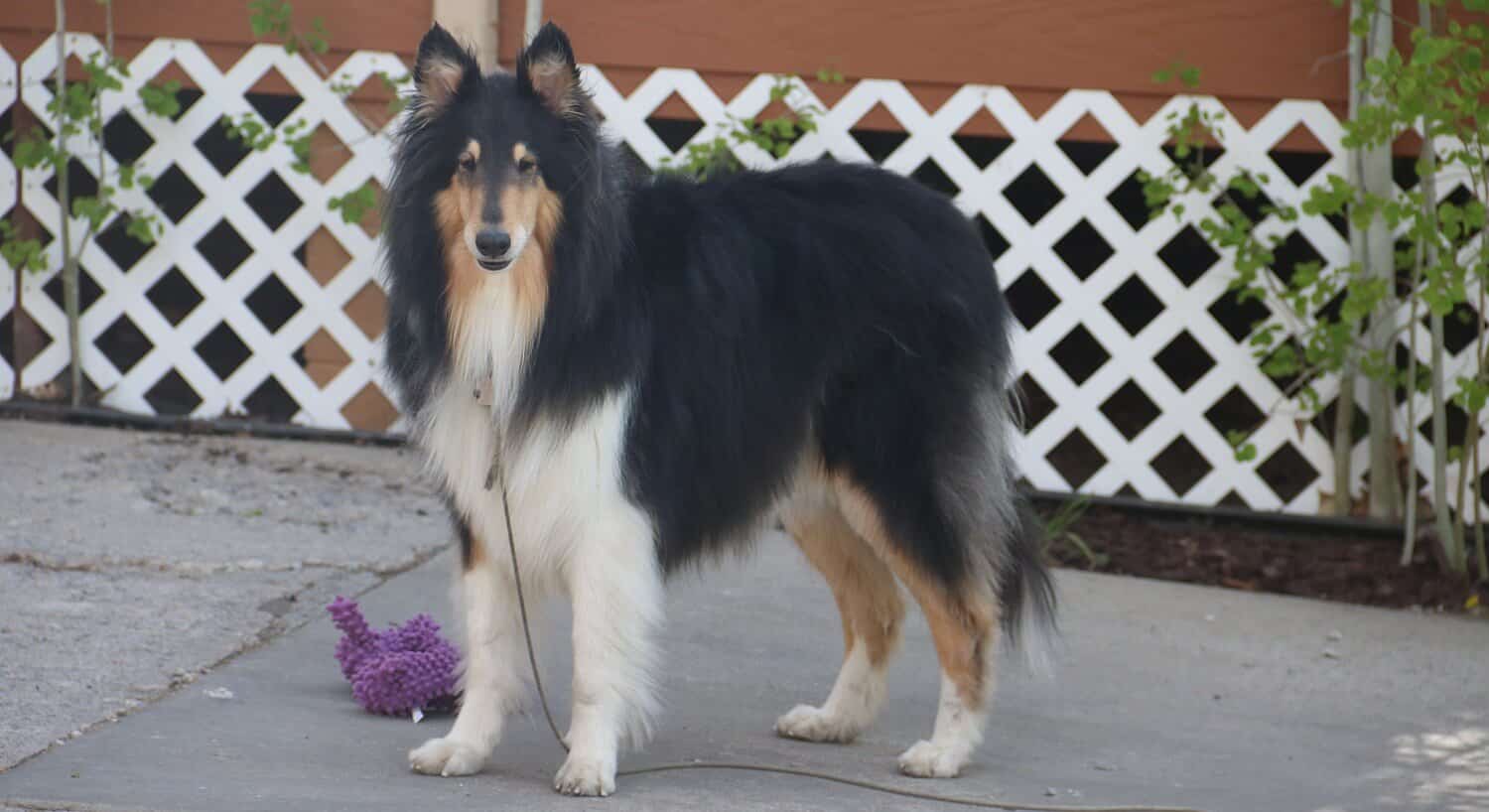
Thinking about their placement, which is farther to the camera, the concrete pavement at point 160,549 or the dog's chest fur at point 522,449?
the concrete pavement at point 160,549

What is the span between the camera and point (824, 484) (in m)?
3.87

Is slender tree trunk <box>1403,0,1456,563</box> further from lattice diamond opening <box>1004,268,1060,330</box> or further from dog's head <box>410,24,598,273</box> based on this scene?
dog's head <box>410,24,598,273</box>

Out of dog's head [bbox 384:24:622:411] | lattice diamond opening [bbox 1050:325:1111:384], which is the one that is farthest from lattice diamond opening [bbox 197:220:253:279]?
dog's head [bbox 384:24:622:411]

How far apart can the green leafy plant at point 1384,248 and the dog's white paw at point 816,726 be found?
2.23 m

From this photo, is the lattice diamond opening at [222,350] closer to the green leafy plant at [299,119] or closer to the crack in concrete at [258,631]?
the green leafy plant at [299,119]

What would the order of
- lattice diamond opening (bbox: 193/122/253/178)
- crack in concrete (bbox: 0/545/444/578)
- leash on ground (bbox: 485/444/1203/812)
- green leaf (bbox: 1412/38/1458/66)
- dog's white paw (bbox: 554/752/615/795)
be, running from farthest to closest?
lattice diamond opening (bbox: 193/122/253/178), green leaf (bbox: 1412/38/1458/66), crack in concrete (bbox: 0/545/444/578), leash on ground (bbox: 485/444/1203/812), dog's white paw (bbox: 554/752/615/795)

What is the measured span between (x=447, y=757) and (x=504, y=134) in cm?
117

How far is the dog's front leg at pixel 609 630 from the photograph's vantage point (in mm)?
3475

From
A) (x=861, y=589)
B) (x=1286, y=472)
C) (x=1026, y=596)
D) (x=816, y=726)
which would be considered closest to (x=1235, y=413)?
(x=1286, y=472)

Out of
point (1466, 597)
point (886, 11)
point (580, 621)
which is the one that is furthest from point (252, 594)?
point (1466, 597)

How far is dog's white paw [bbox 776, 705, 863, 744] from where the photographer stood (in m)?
3.99

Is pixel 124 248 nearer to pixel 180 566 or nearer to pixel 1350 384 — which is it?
pixel 180 566

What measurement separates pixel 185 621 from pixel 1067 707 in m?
2.06

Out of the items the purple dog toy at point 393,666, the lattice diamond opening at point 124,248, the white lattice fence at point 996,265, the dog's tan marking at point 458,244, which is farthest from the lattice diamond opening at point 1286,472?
the lattice diamond opening at point 124,248
